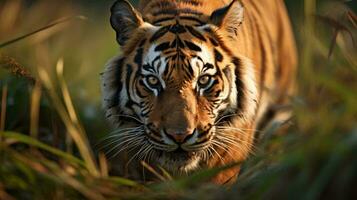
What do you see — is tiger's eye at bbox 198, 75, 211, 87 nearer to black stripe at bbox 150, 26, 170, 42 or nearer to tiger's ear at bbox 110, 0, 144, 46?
black stripe at bbox 150, 26, 170, 42

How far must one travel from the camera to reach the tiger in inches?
186

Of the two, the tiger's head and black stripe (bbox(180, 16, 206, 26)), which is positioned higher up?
black stripe (bbox(180, 16, 206, 26))

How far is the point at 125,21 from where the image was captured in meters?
5.13

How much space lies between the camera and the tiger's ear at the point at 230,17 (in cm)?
514

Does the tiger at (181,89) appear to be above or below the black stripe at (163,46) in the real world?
below

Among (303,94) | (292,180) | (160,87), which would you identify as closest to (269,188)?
(292,180)

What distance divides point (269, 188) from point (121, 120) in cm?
201

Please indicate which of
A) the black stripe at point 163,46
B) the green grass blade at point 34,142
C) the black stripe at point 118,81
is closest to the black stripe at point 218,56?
the black stripe at point 163,46

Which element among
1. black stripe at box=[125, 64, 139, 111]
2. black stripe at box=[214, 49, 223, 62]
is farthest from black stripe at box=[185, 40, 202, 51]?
black stripe at box=[125, 64, 139, 111]

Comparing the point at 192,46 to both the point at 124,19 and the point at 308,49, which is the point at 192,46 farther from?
the point at 308,49

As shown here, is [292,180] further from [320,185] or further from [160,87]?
[160,87]

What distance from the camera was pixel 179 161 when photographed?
A: 15.8 ft

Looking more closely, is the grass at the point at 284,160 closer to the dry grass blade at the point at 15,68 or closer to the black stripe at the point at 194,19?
the dry grass blade at the point at 15,68

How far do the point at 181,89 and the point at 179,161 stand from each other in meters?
0.36
